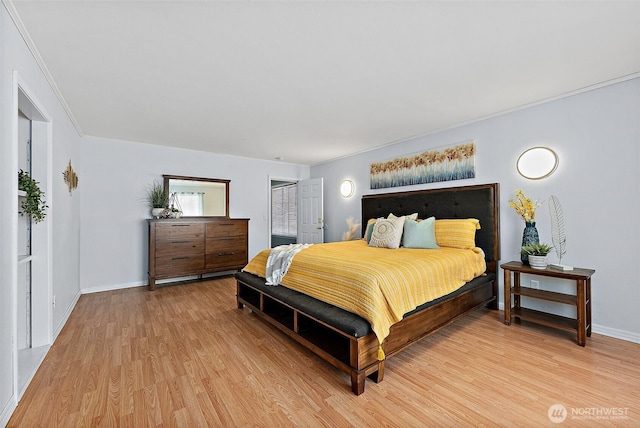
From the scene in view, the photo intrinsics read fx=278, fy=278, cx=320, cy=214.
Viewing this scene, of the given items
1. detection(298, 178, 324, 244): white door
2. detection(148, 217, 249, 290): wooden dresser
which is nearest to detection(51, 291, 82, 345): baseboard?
detection(148, 217, 249, 290): wooden dresser

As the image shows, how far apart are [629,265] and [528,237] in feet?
2.42

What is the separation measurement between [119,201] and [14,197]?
2.94m

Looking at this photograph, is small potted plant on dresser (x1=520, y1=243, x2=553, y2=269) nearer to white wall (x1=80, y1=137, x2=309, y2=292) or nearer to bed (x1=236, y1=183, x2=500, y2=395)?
bed (x1=236, y1=183, x2=500, y2=395)

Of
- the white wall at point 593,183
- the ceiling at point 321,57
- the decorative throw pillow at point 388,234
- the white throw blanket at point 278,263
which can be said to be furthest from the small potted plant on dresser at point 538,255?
the white throw blanket at point 278,263

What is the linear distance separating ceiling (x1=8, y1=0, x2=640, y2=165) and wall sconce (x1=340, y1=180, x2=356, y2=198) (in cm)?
177

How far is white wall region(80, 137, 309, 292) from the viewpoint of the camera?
159 inches

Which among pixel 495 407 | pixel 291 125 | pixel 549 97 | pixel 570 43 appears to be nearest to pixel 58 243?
pixel 291 125

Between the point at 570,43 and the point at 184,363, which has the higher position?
the point at 570,43

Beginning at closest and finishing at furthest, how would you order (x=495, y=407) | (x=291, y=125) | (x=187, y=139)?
(x=495, y=407)
(x=291, y=125)
(x=187, y=139)

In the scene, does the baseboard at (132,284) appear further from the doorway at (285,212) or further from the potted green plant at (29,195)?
the potted green plant at (29,195)

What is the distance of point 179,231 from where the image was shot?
4.34m

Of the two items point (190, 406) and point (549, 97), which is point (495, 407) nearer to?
point (190, 406)

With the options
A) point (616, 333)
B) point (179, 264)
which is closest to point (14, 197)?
point (179, 264)

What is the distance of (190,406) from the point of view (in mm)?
1620
